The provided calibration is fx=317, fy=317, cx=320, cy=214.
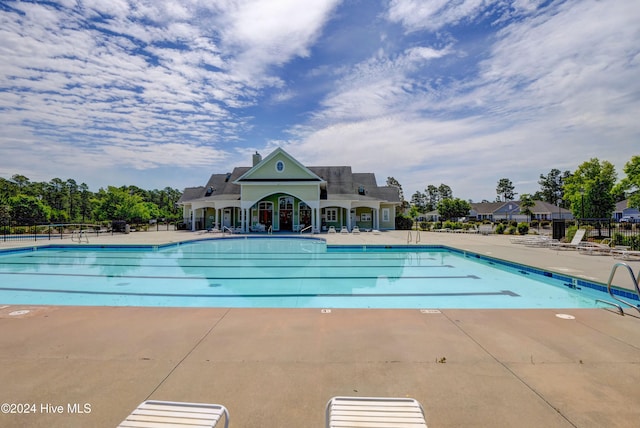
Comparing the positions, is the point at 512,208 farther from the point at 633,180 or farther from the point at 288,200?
the point at 288,200

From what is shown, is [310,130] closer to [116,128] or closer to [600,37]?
[116,128]

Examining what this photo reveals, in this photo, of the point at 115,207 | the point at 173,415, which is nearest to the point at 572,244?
the point at 173,415

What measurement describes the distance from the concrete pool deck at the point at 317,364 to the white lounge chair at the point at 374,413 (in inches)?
20.7

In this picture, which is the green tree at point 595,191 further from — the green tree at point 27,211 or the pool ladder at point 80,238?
the green tree at point 27,211

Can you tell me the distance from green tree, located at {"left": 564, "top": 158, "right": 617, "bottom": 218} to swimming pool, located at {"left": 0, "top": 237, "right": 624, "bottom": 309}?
666 inches

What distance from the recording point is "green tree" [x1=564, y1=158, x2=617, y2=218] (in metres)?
24.0

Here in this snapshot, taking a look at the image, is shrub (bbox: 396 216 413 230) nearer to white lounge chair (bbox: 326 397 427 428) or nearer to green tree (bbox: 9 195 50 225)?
white lounge chair (bbox: 326 397 427 428)

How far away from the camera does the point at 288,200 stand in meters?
27.1

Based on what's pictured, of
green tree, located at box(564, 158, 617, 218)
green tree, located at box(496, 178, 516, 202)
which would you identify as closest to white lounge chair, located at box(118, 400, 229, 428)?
green tree, located at box(564, 158, 617, 218)

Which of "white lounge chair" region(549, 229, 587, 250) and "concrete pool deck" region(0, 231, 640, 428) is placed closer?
"concrete pool deck" region(0, 231, 640, 428)

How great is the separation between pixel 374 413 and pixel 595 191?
3102 cm

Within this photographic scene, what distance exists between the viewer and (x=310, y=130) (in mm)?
24984

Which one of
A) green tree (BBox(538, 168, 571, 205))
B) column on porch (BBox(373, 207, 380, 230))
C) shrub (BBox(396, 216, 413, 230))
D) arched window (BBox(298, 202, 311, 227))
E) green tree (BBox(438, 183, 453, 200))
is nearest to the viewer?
arched window (BBox(298, 202, 311, 227))

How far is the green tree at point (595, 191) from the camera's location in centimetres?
2405
